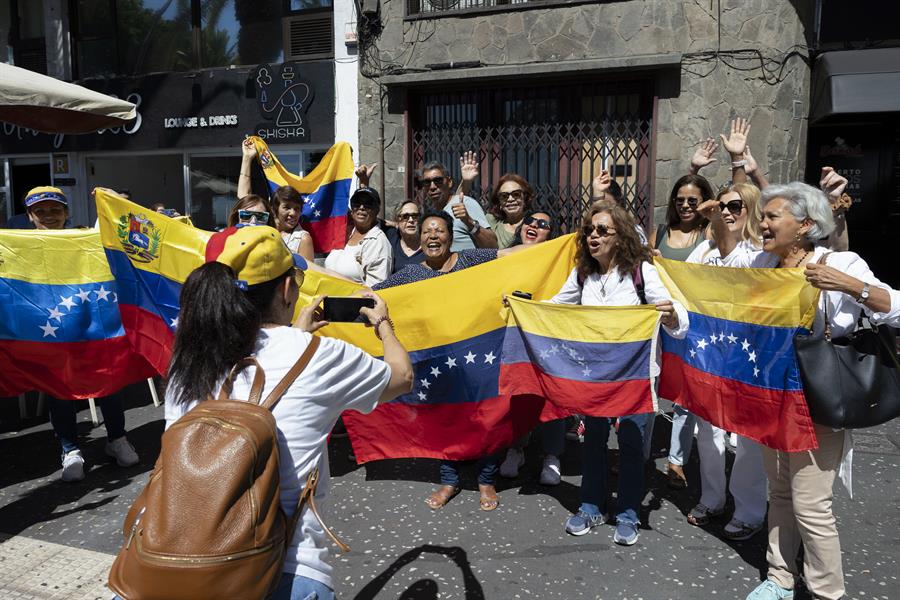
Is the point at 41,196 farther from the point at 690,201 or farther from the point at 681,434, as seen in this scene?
the point at 681,434

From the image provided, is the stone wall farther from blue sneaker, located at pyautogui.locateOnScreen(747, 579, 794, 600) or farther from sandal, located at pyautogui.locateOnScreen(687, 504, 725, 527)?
blue sneaker, located at pyautogui.locateOnScreen(747, 579, 794, 600)

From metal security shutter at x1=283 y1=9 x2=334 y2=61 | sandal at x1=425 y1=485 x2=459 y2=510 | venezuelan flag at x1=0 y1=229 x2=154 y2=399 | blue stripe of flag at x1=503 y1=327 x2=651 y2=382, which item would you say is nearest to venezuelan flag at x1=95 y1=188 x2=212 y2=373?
venezuelan flag at x1=0 y1=229 x2=154 y2=399

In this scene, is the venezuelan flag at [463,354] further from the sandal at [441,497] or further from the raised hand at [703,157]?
the raised hand at [703,157]

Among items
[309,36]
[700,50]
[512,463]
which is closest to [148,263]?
[512,463]

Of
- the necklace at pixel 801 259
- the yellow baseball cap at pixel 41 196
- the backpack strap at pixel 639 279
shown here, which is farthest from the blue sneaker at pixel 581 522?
the yellow baseball cap at pixel 41 196

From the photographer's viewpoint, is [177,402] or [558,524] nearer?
[177,402]

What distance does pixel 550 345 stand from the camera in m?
4.21

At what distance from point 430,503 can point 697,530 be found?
1682 mm

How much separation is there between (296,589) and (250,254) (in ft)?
3.18

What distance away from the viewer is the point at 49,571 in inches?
150

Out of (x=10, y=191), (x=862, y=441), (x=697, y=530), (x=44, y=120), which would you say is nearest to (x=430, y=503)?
(x=697, y=530)

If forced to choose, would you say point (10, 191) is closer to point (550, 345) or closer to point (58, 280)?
point (58, 280)

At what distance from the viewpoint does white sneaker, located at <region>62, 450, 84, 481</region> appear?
502cm

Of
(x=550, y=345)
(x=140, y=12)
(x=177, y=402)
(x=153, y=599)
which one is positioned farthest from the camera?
(x=140, y=12)
